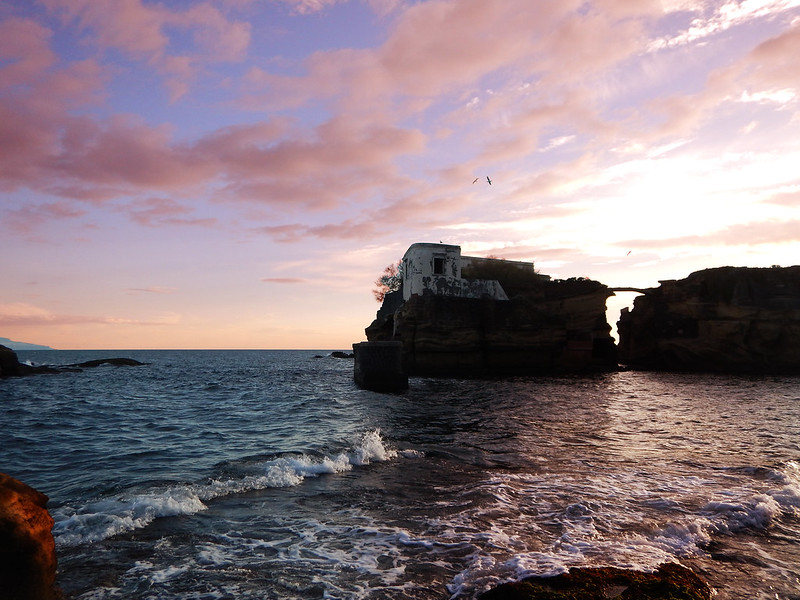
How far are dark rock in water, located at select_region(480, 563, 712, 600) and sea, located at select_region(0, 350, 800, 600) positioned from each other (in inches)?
14.5

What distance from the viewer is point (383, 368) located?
2819 centimetres

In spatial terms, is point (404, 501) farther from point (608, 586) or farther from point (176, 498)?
point (608, 586)

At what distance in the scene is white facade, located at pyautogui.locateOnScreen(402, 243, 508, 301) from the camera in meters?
46.6

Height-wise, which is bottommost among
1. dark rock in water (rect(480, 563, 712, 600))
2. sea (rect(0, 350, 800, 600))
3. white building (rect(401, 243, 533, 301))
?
sea (rect(0, 350, 800, 600))

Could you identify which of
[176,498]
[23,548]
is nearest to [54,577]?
[23,548]

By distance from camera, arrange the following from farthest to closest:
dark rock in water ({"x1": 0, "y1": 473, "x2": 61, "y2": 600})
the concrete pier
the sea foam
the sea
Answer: the concrete pier → the sea foam → the sea → dark rock in water ({"x1": 0, "y1": 473, "x2": 61, "y2": 600})

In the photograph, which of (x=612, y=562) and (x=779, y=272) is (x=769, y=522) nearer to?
(x=612, y=562)

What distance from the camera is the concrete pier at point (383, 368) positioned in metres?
27.6

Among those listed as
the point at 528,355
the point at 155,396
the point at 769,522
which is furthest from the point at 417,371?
the point at 769,522

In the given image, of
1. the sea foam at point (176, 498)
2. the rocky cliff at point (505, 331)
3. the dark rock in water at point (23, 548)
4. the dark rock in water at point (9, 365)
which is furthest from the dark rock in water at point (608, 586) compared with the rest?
the dark rock in water at point (9, 365)

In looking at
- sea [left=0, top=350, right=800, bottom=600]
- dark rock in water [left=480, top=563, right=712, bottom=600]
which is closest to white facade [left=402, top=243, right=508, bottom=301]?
sea [left=0, top=350, right=800, bottom=600]

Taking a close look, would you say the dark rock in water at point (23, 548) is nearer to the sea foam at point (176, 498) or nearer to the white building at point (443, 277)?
the sea foam at point (176, 498)

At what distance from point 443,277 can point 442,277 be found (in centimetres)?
10

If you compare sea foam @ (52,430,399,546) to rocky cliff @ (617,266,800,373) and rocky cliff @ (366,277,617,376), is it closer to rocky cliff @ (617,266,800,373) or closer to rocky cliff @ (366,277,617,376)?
rocky cliff @ (366,277,617,376)
